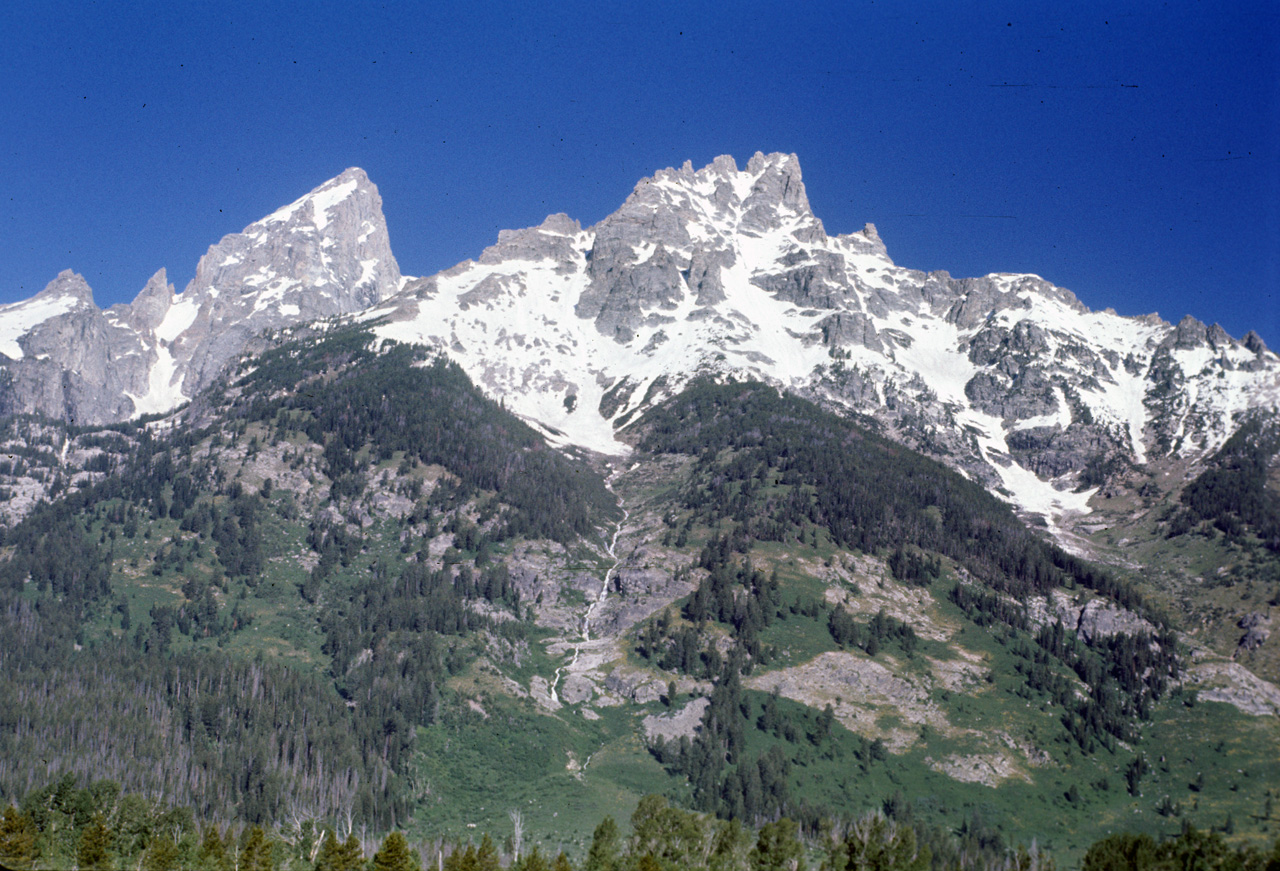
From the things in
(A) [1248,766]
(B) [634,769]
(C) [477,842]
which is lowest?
(C) [477,842]

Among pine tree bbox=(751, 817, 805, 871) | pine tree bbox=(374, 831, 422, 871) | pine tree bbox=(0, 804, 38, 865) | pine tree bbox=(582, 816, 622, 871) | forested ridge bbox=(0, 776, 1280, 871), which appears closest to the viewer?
forested ridge bbox=(0, 776, 1280, 871)

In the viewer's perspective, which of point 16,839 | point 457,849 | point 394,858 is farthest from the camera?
point 457,849

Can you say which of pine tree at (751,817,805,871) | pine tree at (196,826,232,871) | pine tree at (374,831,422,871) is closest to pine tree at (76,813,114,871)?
pine tree at (196,826,232,871)

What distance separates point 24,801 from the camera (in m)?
144

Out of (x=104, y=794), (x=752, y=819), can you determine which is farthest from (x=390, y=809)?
(x=752, y=819)

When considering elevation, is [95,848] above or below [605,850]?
below

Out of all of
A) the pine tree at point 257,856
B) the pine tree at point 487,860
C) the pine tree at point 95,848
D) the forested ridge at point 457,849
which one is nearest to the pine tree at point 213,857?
the forested ridge at point 457,849

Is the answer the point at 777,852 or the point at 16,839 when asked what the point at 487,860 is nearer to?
the point at 777,852

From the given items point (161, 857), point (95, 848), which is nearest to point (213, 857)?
point (161, 857)

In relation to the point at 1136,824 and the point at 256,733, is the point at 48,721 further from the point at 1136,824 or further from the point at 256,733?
the point at 1136,824

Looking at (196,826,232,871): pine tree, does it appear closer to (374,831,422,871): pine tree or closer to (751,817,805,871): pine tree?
(374,831,422,871): pine tree

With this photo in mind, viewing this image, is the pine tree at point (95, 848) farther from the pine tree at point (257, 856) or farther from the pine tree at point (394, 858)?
the pine tree at point (394, 858)

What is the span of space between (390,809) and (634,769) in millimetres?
53275

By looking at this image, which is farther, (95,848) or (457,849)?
(457,849)
